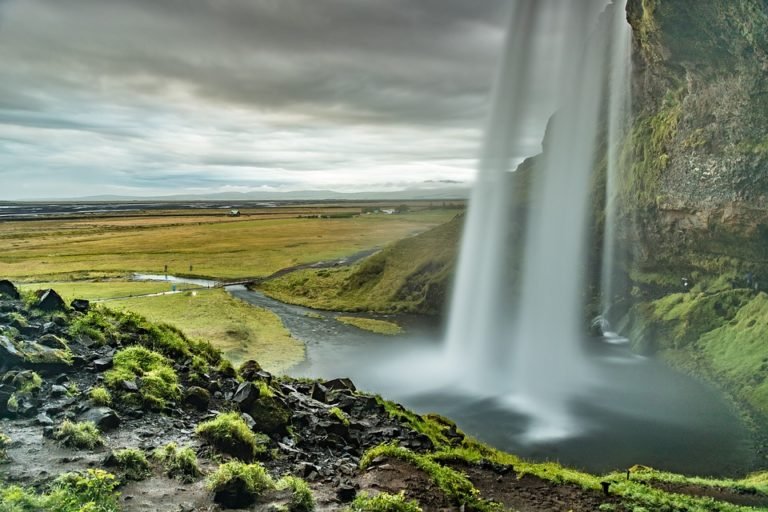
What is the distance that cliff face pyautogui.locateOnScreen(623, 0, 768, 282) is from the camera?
35.9 m

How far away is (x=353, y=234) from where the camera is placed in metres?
129

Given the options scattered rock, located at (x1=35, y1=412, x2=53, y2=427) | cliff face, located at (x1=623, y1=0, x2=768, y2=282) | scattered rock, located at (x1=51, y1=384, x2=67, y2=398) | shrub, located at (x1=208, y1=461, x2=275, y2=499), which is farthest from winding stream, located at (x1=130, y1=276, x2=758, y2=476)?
scattered rock, located at (x1=35, y1=412, x2=53, y2=427)

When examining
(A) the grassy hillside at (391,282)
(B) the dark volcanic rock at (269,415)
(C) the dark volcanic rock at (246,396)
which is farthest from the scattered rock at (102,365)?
(A) the grassy hillside at (391,282)

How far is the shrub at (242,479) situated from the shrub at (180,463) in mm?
689

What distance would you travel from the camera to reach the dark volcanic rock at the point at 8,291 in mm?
20141

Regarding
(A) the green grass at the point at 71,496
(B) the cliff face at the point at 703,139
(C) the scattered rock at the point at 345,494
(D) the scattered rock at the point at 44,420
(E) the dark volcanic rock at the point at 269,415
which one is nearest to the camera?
(A) the green grass at the point at 71,496

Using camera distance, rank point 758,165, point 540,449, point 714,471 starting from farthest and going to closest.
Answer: point 758,165
point 540,449
point 714,471

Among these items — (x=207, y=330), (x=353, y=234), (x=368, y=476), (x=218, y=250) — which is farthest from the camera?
(x=353, y=234)

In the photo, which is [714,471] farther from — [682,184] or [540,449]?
[682,184]

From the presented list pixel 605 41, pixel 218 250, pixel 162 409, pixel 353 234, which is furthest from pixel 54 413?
pixel 353 234

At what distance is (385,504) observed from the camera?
35.1 feet

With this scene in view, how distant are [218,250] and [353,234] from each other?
129ft

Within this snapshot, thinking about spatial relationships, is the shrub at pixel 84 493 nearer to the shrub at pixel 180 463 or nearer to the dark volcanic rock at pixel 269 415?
the shrub at pixel 180 463

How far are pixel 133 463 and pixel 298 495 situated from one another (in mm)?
3943
